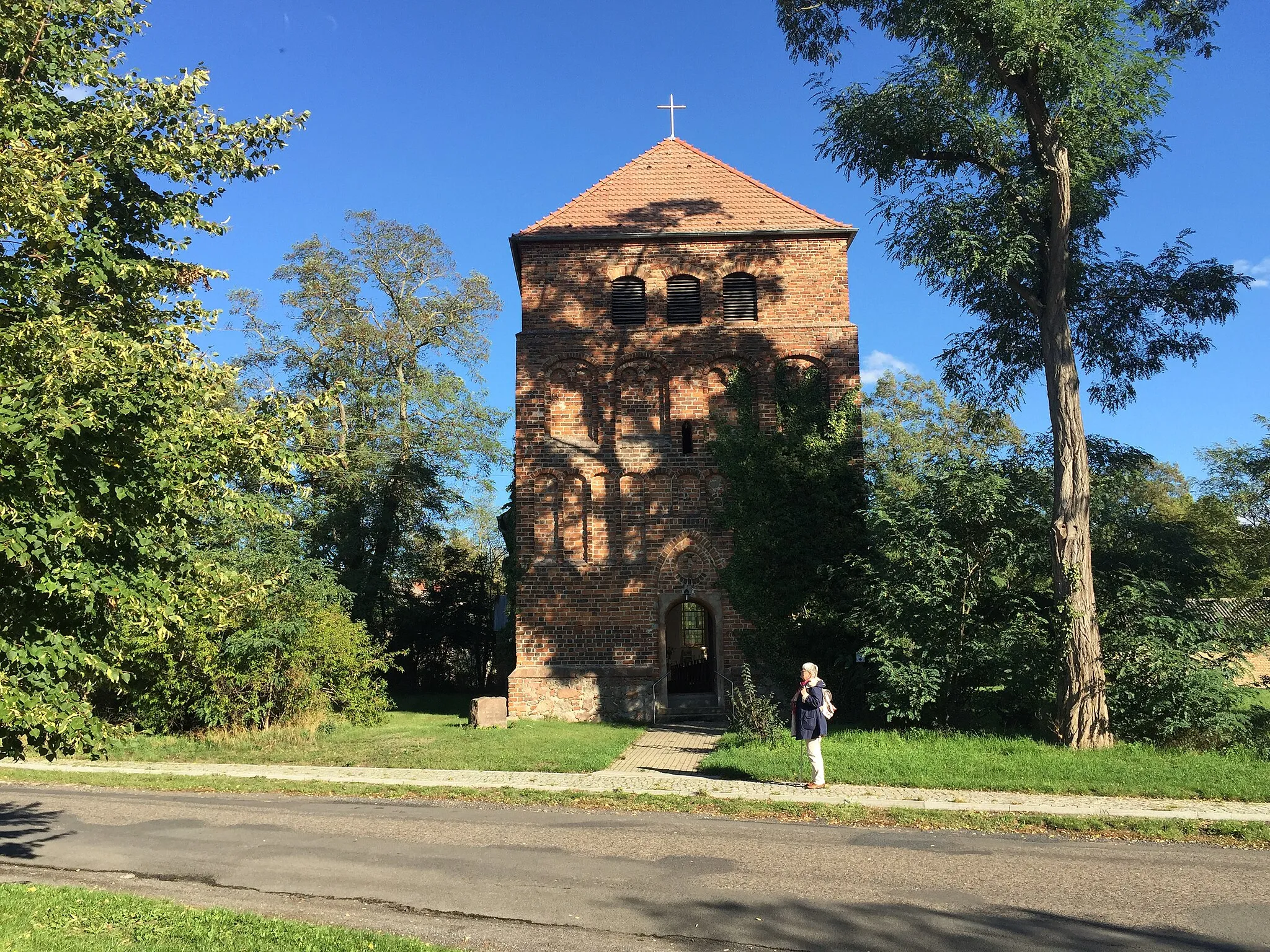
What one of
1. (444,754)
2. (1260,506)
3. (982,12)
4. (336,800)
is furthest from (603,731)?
(1260,506)

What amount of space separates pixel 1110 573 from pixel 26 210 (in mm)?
14361

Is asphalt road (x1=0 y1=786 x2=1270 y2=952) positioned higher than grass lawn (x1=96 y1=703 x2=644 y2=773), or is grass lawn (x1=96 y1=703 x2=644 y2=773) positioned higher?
asphalt road (x1=0 y1=786 x2=1270 y2=952)

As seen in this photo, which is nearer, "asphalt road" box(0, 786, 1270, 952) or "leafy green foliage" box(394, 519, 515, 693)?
"asphalt road" box(0, 786, 1270, 952)

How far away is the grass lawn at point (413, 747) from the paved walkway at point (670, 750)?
0.77 feet

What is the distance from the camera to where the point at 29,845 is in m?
7.96

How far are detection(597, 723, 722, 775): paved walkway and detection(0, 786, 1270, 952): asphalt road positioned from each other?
2.81 meters

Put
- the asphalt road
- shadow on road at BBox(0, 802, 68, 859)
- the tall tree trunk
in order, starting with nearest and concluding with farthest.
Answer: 1. the asphalt road
2. shadow on road at BBox(0, 802, 68, 859)
3. the tall tree trunk

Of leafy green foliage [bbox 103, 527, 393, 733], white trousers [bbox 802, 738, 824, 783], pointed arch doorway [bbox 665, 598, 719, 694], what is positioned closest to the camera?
white trousers [bbox 802, 738, 824, 783]

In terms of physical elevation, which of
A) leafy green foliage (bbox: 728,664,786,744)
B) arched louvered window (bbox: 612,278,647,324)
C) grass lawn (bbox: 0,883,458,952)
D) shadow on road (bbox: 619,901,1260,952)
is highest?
arched louvered window (bbox: 612,278,647,324)

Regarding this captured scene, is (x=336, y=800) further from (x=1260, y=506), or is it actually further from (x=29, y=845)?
(x=1260, y=506)

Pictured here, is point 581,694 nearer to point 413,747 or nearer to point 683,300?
point 413,747

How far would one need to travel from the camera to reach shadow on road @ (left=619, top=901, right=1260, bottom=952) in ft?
17.3

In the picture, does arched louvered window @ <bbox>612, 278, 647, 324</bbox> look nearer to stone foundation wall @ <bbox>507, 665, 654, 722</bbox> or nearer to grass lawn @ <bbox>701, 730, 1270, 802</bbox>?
stone foundation wall @ <bbox>507, 665, 654, 722</bbox>

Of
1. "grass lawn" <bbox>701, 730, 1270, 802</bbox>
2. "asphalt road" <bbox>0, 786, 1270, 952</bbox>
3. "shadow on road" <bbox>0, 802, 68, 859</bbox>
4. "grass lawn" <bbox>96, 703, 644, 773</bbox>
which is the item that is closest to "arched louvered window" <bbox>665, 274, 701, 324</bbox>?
"grass lawn" <bbox>96, 703, 644, 773</bbox>
